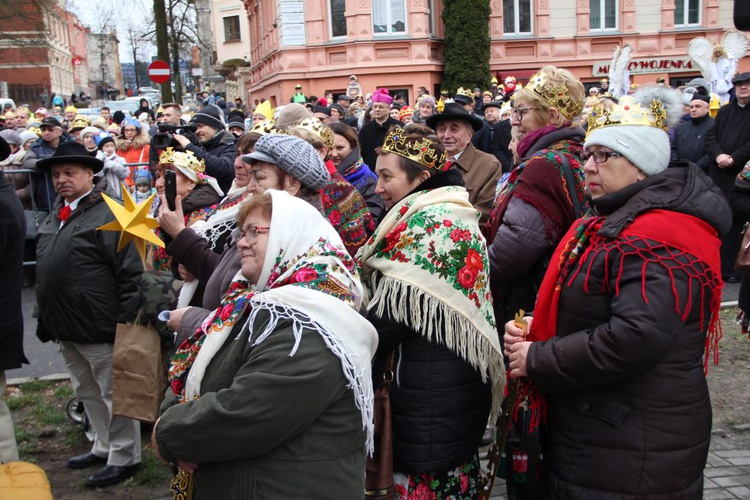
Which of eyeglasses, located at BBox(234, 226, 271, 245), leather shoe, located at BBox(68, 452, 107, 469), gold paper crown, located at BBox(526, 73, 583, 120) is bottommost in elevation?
leather shoe, located at BBox(68, 452, 107, 469)

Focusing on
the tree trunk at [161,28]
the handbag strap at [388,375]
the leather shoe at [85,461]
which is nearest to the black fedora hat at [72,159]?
the leather shoe at [85,461]

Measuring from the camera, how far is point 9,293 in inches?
180

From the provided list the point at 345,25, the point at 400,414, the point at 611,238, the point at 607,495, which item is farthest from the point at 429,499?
the point at 345,25

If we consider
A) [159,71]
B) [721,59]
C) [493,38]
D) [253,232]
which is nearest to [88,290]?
[253,232]

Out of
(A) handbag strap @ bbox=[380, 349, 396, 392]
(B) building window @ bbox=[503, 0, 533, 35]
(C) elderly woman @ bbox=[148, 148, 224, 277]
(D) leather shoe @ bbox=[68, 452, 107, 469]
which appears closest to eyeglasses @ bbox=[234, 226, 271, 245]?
(A) handbag strap @ bbox=[380, 349, 396, 392]

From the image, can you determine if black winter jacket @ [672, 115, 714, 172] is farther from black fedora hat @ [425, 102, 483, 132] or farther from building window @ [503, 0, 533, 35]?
building window @ [503, 0, 533, 35]

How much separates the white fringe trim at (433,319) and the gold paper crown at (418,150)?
63cm

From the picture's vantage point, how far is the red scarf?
2693mm

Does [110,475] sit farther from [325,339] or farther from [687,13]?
[687,13]

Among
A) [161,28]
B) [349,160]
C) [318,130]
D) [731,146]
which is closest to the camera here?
[318,130]

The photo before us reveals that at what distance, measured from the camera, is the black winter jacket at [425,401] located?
3322 mm

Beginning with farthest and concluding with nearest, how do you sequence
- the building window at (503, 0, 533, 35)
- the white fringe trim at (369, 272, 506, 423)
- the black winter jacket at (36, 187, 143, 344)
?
the building window at (503, 0, 533, 35) < the black winter jacket at (36, 187, 143, 344) < the white fringe trim at (369, 272, 506, 423)

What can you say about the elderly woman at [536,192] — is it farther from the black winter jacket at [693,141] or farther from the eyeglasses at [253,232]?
the black winter jacket at [693,141]

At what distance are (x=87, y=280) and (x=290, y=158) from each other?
1.79 meters
